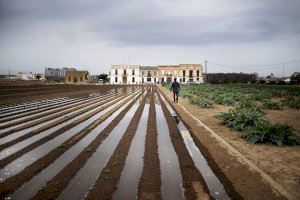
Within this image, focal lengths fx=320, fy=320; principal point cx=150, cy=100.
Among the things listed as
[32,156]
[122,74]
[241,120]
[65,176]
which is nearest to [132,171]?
[65,176]

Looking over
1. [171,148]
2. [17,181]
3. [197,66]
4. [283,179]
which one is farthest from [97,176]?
[197,66]

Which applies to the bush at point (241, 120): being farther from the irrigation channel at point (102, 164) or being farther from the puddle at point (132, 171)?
the puddle at point (132, 171)

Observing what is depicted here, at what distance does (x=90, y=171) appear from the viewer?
6855mm

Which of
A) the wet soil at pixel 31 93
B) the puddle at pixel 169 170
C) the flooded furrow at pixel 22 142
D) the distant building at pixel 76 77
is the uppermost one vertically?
the distant building at pixel 76 77

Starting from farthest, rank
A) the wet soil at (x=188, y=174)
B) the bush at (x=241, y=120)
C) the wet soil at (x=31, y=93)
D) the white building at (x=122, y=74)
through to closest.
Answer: the white building at (x=122, y=74)
the wet soil at (x=31, y=93)
the bush at (x=241, y=120)
the wet soil at (x=188, y=174)

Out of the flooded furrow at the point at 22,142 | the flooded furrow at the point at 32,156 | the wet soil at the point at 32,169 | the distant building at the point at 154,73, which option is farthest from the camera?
the distant building at the point at 154,73

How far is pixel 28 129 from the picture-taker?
11883mm

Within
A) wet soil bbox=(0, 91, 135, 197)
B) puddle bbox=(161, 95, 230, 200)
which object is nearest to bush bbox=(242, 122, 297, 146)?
puddle bbox=(161, 95, 230, 200)

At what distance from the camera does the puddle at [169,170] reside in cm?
571

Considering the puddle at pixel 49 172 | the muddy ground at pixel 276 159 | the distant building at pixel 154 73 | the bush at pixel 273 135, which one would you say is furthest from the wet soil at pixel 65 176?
the distant building at pixel 154 73

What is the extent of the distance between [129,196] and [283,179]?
3.20 metres

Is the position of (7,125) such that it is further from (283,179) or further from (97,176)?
(283,179)

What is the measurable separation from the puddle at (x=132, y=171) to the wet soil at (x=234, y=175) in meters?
1.66

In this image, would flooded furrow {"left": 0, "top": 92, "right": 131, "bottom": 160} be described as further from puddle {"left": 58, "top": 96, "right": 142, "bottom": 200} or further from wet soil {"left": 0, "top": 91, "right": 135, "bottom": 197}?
puddle {"left": 58, "top": 96, "right": 142, "bottom": 200}
